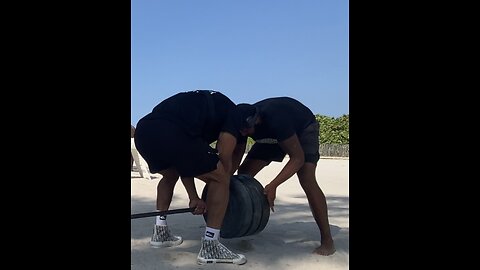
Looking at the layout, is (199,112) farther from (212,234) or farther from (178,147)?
(212,234)

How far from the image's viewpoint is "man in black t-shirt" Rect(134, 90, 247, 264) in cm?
337

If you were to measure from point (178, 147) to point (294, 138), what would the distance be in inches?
35.1

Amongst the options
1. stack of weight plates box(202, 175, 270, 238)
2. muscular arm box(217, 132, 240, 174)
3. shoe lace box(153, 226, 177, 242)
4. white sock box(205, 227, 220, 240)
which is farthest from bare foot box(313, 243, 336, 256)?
shoe lace box(153, 226, 177, 242)

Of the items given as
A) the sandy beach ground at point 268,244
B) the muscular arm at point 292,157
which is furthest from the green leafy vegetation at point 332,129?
the muscular arm at point 292,157

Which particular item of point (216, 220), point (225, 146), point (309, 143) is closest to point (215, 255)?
point (216, 220)

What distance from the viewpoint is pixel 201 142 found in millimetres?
3418

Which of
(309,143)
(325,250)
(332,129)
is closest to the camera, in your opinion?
(325,250)

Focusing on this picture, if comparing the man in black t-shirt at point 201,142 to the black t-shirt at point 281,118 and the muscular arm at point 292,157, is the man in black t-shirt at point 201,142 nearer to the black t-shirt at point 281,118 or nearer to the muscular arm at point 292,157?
the black t-shirt at point 281,118

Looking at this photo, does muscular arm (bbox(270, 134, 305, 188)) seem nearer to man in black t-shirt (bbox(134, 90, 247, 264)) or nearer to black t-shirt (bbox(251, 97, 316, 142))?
black t-shirt (bbox(251, 97, 316, 142))

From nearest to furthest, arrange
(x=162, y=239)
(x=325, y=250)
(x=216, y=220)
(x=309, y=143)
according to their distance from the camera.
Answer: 1. (x=216, y=220)
2. (x=325, y=250)
3. (x=309, y=143)
4. (x=162, y=239)

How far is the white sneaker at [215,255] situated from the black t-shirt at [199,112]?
0.80 m

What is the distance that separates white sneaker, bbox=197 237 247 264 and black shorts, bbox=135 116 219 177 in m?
0.54

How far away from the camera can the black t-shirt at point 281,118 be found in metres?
3.57
